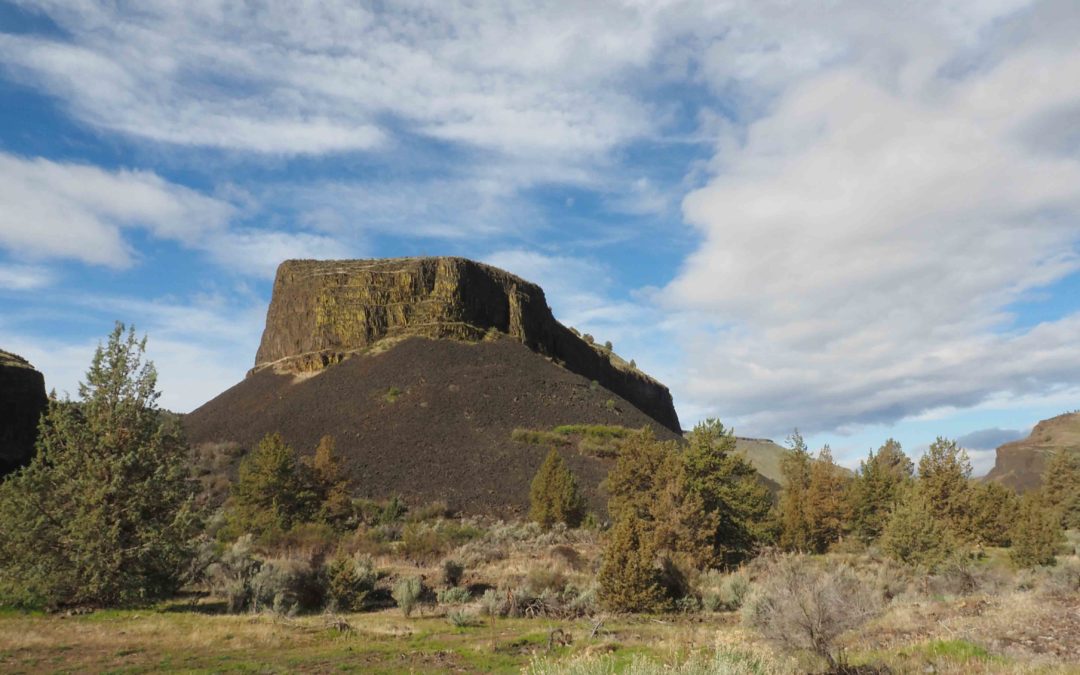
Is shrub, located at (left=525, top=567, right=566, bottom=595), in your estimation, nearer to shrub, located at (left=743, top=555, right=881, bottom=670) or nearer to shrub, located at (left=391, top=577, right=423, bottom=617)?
shrub, located at (left=391, top=577, right=423, bottom=617)

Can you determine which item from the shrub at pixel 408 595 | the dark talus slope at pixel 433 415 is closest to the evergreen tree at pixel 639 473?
the shrub at pixel 408 595

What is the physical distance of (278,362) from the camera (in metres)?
87.5

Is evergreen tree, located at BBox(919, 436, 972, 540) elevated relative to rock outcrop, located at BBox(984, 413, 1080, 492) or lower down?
lower down

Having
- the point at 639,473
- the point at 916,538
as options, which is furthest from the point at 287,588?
the point at 916,538

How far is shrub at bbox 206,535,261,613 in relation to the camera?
691 inches

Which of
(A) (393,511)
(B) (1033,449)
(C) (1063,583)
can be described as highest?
(B) (1033,449)

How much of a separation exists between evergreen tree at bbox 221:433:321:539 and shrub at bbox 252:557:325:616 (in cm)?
1100

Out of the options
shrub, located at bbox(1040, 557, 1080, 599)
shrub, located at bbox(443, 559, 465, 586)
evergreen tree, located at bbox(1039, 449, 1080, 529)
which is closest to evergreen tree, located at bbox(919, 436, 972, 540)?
shrub, located at bbox(1040, 557, 1080, 599)

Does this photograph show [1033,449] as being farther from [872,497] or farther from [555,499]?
[555,499]

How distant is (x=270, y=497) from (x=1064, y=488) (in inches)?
2307

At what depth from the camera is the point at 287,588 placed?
1881cm

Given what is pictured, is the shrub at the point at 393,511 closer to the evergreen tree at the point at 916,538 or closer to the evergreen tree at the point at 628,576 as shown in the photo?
the evergreen tree at the point at 628,576

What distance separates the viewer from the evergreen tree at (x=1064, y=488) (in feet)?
148

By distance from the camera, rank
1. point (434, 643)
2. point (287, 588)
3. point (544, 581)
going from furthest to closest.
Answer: point (544, 581), point (287, 588), point (434, 643)
